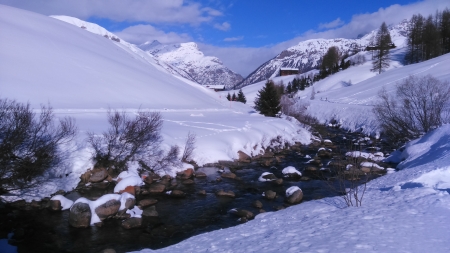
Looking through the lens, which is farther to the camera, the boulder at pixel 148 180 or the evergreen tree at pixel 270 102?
the evergreen tree at pixel 270 102

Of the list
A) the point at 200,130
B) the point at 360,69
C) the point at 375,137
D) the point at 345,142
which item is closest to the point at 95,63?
the point at 200,130

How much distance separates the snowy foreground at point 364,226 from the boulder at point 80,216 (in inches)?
157

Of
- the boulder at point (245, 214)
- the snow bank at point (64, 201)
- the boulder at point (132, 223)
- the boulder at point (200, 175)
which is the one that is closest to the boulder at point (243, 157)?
the boulder at point (200, 175)

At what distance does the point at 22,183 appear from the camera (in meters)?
14.2

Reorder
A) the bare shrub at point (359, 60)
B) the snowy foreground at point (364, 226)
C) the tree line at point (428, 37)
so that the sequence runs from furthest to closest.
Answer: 1. the bare shrub at point (359, 60)
2. the tree line at point (428, 37)
3. the snowy foreground at point (364, 226)

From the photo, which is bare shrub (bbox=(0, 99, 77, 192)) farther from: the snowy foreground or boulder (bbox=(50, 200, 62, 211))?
the snowy foreground

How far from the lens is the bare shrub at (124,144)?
18256mm

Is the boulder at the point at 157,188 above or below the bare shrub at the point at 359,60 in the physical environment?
below

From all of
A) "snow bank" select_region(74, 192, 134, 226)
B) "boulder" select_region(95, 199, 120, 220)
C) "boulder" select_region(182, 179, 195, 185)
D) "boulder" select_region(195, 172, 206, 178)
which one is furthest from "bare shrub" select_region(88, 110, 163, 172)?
"boulder" select_region(95, 199, 120, 220)

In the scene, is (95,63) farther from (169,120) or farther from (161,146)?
(161,146)

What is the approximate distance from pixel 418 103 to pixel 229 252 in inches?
938

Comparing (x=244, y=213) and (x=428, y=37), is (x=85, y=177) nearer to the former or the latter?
(x=244, y=213)

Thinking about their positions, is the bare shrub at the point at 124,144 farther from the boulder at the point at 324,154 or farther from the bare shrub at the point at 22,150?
the boulder at the point at 324,154

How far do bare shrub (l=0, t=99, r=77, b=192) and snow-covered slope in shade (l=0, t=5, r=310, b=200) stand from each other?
782mm
